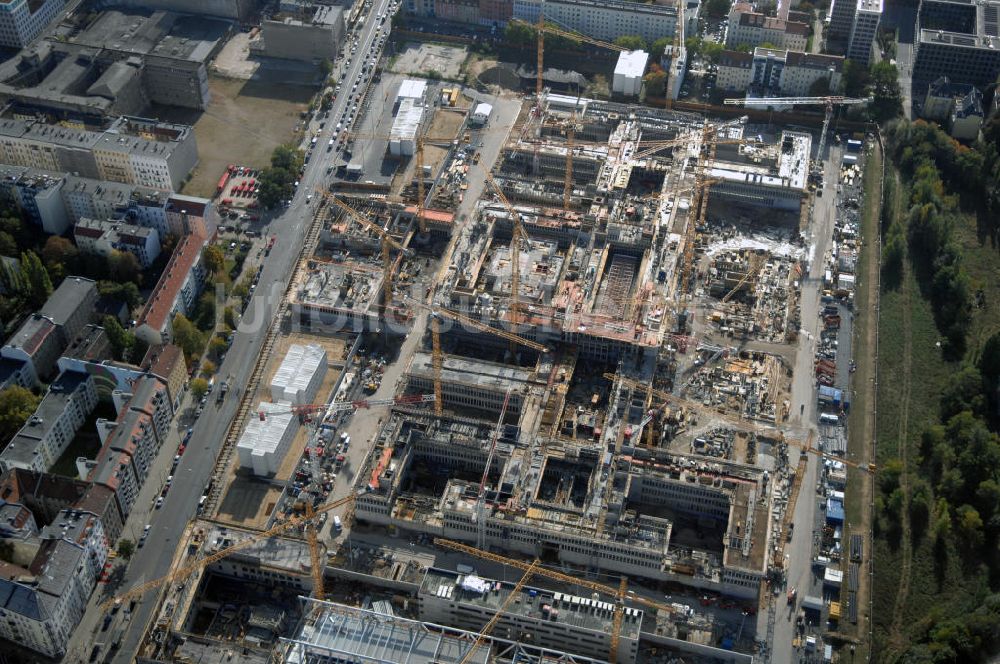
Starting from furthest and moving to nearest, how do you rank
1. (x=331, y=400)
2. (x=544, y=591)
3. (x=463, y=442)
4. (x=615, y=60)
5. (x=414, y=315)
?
1. (x=615, y=60)
2. (x=414, y=315)
3. (x=331, y=400)
4. (x=463, y=442)
5. (x=544, y=591)

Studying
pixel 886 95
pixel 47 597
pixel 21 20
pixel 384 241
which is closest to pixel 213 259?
pixel 384 241

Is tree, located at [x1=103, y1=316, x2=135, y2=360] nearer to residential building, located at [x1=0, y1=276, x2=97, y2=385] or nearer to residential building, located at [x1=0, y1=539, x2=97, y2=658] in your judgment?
residential building, located at [x1=0, y1=276, x2=97, y2=385]

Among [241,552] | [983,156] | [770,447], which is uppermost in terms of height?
[983,156]

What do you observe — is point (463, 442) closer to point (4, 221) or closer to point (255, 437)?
point (255, 437)

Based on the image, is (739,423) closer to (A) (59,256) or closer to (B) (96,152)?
(A) (59,256)

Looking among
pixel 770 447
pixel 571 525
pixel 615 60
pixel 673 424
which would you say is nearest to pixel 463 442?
pixel 571 525

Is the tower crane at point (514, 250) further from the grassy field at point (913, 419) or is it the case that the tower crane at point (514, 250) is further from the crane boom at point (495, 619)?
the grassy field at point (913, 419)
